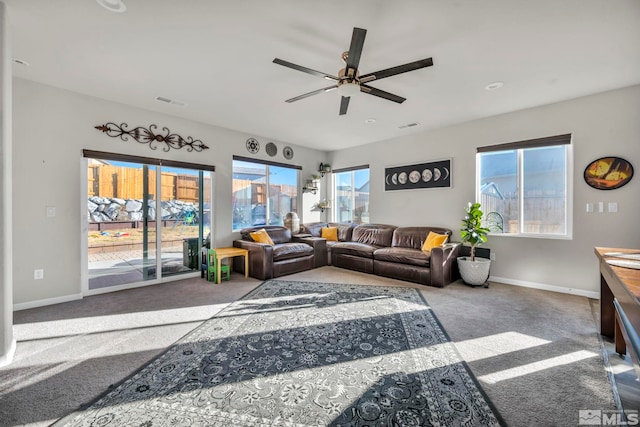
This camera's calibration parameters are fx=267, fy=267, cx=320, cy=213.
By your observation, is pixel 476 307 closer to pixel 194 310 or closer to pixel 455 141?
pixel 455 141

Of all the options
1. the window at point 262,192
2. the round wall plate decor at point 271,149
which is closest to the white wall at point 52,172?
the window at point 262,192

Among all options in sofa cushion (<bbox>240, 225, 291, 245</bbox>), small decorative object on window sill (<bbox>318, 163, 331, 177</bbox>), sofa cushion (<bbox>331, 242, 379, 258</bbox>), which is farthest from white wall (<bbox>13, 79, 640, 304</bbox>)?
small decorative object on window sill (<bbox>318, 163, 331, 177</bbox>)

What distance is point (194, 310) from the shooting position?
3.17 metres

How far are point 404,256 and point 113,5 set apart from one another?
4514mm

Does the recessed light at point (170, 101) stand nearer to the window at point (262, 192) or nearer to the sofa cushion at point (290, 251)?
the window at point (262, 192)

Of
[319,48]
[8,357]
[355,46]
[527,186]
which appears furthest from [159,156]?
[527,186]

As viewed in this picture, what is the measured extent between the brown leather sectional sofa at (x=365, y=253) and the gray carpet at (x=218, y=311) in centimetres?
43

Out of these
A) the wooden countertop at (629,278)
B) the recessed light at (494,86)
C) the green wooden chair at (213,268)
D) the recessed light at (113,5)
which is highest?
the recessed light at (494,86)

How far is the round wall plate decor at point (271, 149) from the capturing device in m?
5.84

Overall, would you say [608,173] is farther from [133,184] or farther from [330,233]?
[133,184]

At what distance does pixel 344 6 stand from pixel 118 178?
13.0 feet

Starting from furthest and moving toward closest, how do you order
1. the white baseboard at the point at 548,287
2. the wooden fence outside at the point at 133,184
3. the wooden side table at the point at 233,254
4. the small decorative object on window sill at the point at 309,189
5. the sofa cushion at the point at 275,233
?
A: the small decorative object on window sill at the point at 309,189
the sofa cushion at the point at 275,233
the wooden side table at the point at 233,254
the wooden fence outside at the point at 133,184
the white baseboard at the point at 548,287

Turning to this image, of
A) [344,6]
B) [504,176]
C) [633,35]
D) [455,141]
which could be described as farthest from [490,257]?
[344,6]

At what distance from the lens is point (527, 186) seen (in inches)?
167
